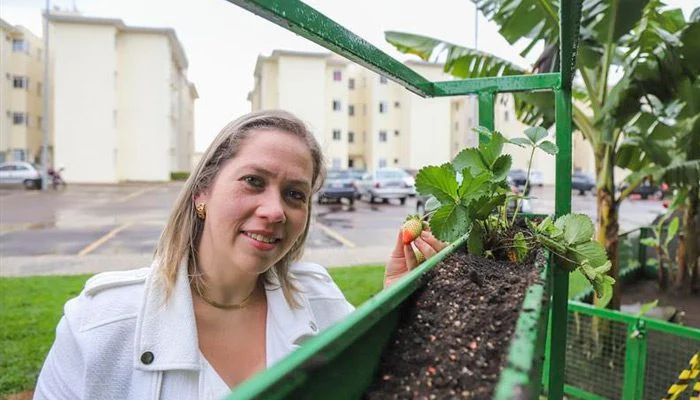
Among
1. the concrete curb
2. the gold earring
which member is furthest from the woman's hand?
the concrete curb

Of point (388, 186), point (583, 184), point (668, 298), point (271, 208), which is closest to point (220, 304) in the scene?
point (271, 208)

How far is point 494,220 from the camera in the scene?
151cm

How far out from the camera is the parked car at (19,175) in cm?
2641

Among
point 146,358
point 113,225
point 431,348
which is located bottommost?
point 113,225

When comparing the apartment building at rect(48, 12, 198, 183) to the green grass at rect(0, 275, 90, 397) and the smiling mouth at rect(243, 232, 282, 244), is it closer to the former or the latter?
the green grass at rect(0, 275, 90, 397)

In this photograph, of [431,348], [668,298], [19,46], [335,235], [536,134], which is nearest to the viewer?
[431,348]

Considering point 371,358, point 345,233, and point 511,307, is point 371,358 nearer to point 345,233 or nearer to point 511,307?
point 511,307

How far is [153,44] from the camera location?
34.3 m

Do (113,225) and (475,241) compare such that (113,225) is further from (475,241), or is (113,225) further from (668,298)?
(475,241)

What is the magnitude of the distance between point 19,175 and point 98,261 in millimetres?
22228

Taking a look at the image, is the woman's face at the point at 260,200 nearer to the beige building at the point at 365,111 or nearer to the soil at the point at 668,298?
the soil at the point at 668,298

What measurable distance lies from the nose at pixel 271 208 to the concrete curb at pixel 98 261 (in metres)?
6.73

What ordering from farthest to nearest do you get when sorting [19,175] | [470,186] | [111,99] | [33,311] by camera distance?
[111,99]
[19,175]
[33,311]
[470,186]

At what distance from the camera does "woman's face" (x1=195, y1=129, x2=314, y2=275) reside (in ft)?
4.91
